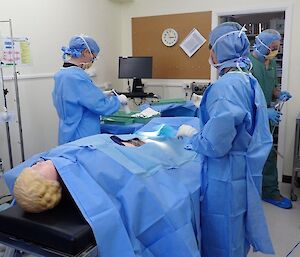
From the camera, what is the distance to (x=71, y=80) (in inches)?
93.7

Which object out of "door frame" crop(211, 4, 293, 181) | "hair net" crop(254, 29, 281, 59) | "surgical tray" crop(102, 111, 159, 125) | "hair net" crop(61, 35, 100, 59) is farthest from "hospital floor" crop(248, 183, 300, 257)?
"hair net" crop(61, 35, 100, 59)

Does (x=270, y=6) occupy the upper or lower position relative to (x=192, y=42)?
upper

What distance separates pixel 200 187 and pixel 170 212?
0.30 metres

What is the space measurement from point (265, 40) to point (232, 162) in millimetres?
1708

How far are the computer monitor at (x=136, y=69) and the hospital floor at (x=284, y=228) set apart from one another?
2.04 m

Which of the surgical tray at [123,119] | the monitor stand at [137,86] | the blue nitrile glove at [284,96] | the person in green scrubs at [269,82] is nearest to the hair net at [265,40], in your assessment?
the person in green scrubs at [269,82]

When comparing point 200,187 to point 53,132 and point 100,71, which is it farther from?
point 100,71

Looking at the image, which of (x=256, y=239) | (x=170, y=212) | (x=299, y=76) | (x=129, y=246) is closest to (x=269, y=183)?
(x=299, y=76)

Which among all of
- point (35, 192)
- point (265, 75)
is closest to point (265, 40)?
point (265, 75)

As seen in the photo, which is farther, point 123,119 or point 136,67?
point 136,67

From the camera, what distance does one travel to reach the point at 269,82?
305cm

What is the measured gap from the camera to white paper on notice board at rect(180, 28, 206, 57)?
395 cm

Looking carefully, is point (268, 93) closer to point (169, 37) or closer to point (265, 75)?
point (265, 75)

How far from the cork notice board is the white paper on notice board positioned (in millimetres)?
36
